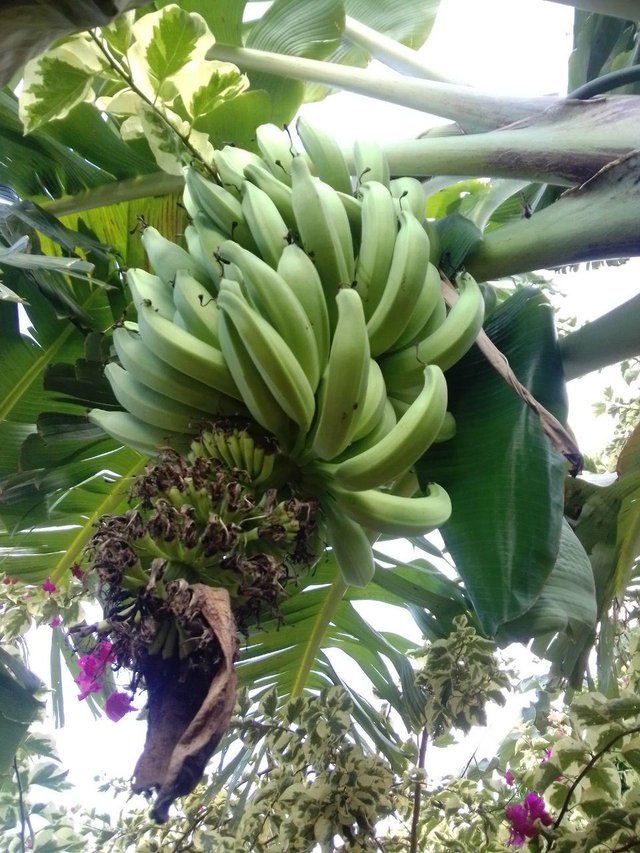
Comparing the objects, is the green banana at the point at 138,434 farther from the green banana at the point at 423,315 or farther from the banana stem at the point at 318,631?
the banana stem at the point at 318,631

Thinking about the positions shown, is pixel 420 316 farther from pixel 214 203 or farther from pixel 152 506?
pixel 152 506

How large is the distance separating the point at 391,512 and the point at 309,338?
0.61 feet

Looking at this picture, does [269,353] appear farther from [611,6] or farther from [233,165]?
[611,6]

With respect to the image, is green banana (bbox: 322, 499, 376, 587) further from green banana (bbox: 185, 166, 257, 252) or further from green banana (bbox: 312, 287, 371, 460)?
green banana (bbox: 185, 166, 257, 252)

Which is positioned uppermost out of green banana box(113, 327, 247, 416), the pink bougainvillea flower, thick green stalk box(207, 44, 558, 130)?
thick green stalk box(207, 44, 558, 130)

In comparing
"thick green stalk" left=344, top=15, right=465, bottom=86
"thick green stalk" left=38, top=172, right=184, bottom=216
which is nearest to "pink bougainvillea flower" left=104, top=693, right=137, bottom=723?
"thick green stalk" left=38, top=172, right=184, bottom=216

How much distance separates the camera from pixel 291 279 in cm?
71

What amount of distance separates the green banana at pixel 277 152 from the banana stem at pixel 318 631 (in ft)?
2.43

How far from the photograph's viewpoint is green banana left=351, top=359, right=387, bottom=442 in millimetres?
704

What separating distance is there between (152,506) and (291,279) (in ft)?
0.86

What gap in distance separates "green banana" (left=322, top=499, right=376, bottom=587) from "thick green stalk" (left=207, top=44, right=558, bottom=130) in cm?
64

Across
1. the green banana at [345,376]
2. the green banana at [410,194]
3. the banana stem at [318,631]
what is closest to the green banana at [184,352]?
the green banana at [345,376]

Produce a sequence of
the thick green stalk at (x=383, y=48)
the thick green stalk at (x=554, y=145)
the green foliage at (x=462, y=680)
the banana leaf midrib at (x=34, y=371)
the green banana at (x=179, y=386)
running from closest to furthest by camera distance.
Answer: the green banana at (x=179, y=386), the thick green stalk at (x=554, y=145), the green foliage at (x=462, y=680), the banana leaf midrib at (x=34, y=371), the thick green stalk at (x=383, y=48)

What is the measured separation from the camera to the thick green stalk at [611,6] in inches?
36.3
